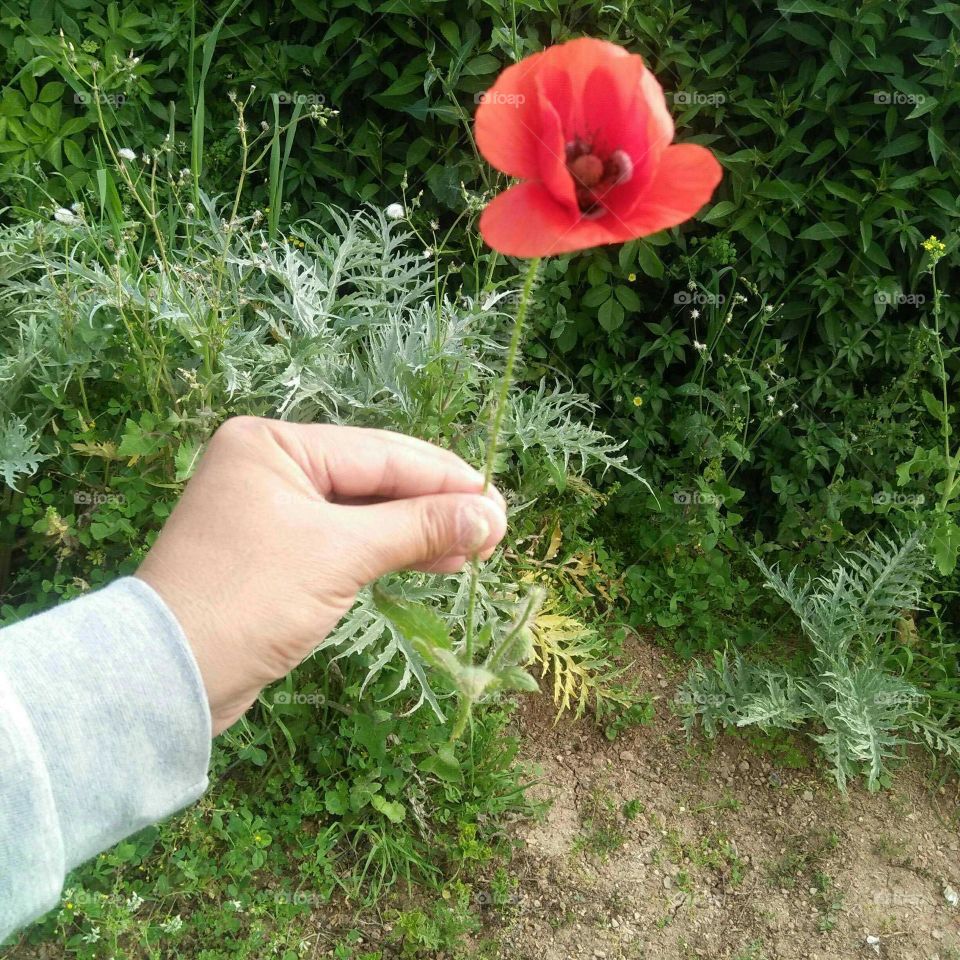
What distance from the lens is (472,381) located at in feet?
7.48

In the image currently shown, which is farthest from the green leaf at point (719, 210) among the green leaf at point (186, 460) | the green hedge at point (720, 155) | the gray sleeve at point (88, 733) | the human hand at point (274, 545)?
the gray sleeve at point (88, 733)

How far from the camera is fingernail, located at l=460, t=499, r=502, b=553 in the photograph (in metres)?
1.29

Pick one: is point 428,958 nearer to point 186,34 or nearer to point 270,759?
point 270,759

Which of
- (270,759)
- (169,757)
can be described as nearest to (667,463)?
(270,759)

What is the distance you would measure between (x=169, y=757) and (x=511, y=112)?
0.89 meters

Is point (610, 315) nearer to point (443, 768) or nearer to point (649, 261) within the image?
point (649, 261)

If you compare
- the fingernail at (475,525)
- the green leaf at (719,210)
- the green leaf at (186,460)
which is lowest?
the green leaf at (186,460)

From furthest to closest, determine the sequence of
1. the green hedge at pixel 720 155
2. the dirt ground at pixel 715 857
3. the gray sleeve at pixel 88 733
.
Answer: the green hedge at pixel 720 155 → the dirt ground at pixel 715 857 → the gray sleeve at pixel 88 733

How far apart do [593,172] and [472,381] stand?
4.30 feet

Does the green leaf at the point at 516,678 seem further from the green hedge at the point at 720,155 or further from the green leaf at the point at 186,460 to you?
the green hedge at the point at 720,155

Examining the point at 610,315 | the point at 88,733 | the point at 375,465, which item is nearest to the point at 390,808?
the point at 375,465

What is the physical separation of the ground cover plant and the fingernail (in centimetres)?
80

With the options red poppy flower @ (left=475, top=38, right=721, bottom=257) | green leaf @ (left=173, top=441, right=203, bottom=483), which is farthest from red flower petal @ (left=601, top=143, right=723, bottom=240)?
green leaf @ (left=173, top=441, right=203, bottom=483)

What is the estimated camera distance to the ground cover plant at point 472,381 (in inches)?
89.7
